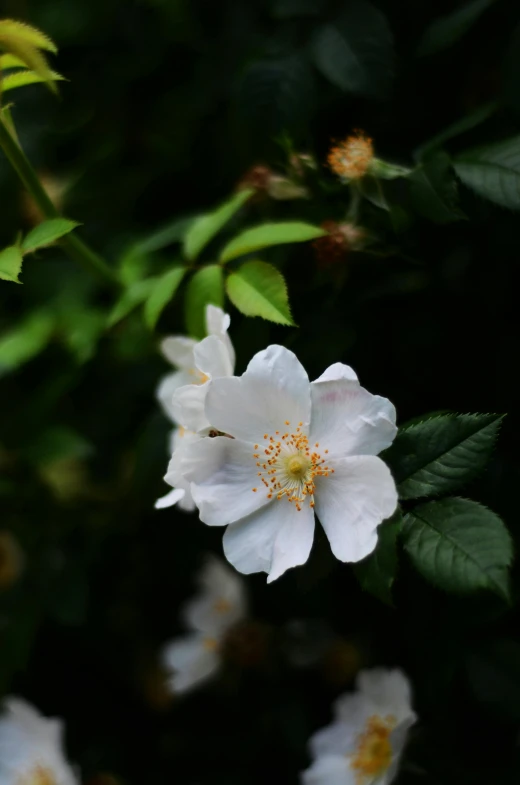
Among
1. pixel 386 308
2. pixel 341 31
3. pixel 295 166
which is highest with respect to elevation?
pixel 341 31

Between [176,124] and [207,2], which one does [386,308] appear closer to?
[176,124]

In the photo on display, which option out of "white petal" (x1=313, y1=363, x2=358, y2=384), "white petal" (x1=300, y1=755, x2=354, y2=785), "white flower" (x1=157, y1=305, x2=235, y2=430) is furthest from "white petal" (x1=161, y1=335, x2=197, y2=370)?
"white petal" (x1=300, y1=755, x2=354, y2=785)

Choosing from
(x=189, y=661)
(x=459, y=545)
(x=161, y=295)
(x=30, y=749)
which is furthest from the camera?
(x=189, y=661)

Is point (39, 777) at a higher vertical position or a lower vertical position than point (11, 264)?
lower

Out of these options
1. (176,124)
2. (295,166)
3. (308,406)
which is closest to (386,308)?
(295,166)

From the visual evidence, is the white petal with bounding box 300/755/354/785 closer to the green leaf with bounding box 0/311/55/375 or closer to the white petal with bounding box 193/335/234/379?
the white petal with bounding box 193/335/234/379

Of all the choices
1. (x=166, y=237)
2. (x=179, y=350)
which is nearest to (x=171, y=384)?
(x=179, y=350)

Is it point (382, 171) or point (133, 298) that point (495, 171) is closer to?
point (382, 171)
